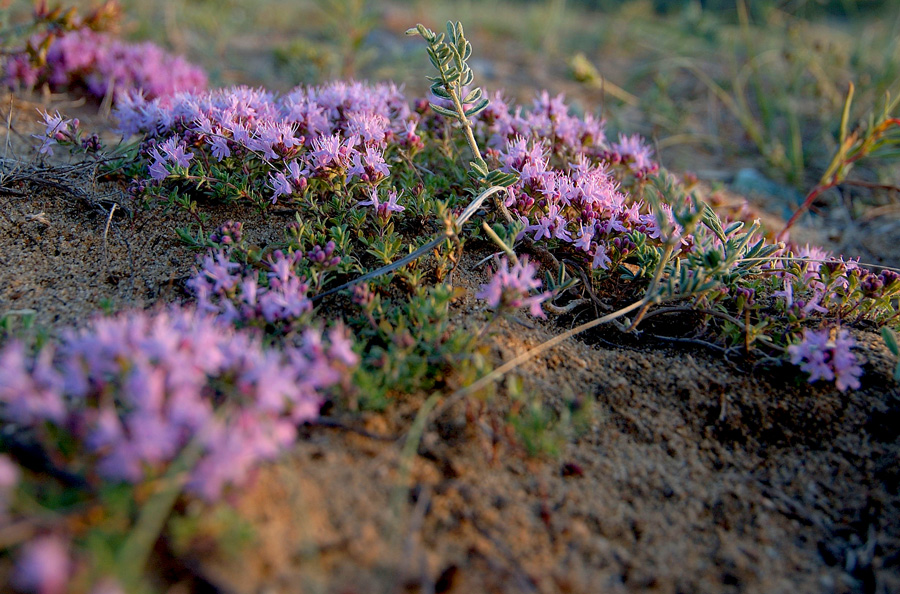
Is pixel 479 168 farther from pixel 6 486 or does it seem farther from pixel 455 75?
pixel 6 486

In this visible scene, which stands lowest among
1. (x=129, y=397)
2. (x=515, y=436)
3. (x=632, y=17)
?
(x=515, y=436)

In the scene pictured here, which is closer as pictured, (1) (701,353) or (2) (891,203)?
(1) (701,353)

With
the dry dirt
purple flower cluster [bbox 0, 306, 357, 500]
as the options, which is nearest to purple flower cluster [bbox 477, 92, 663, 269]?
the dry dirt

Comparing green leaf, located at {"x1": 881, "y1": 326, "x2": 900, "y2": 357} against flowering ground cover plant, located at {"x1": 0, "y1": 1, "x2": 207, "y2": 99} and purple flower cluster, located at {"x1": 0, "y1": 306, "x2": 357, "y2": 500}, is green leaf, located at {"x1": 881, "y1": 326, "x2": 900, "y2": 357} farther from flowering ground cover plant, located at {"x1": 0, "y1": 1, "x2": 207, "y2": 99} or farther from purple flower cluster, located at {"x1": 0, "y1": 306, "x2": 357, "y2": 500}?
flowering ground cover plant, located at {"x1": 0, "y1": 1, "x2": 207, "y2": 99}

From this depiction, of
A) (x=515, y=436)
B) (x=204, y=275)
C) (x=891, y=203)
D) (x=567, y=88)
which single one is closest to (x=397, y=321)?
(x=515, y=436)

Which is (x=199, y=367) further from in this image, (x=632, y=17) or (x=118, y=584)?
(x=632, y=17)

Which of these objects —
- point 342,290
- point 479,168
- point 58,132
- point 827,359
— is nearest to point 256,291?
point 342,290
